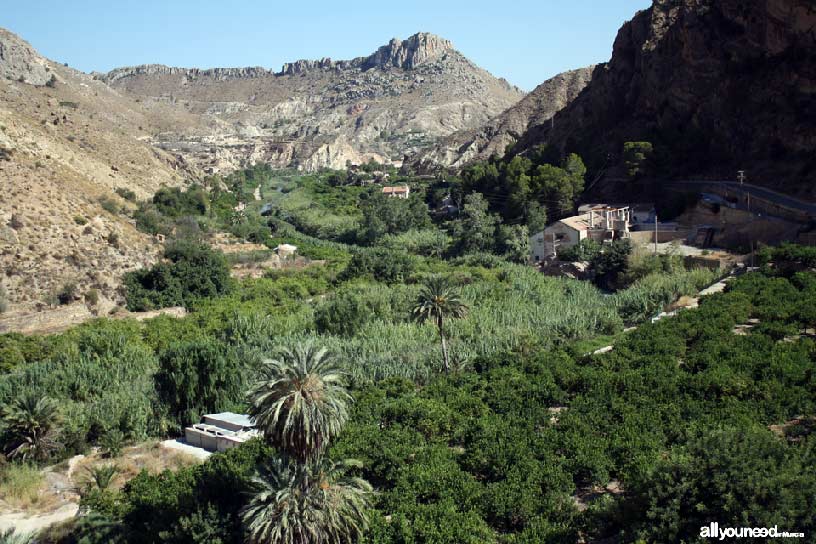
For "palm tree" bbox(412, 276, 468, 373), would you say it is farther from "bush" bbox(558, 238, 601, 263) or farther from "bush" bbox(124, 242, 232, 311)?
"bush" bbox(558, 238, 601, 263)

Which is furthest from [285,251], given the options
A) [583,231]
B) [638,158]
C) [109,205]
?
[638,158]

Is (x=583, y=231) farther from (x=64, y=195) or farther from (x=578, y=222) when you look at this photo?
(x=64, y=195)

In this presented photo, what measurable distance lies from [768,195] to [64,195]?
45.8m

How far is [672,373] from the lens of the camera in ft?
82.5

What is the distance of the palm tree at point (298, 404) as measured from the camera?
1377 centimetres

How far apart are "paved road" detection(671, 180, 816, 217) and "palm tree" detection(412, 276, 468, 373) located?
25731 millimetres

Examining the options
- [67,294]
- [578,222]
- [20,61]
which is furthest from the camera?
[20,61]

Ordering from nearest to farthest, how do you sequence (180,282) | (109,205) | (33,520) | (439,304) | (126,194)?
(33,520)
(439,304)
(180,282)
(109,205)
(126,194)

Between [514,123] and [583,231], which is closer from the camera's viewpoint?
[583,231]

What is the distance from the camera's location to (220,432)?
906 inches

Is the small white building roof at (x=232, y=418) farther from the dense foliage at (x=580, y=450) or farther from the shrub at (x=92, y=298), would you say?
the shrub at (x=92, y=298)

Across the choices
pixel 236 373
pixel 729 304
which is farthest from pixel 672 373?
pixel 236 373

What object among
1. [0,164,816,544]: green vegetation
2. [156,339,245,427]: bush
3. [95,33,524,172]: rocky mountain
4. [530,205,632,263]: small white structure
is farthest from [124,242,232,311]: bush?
[95,33,524,172]: rocky mountain

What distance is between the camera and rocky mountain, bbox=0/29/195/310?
38.9 metres
